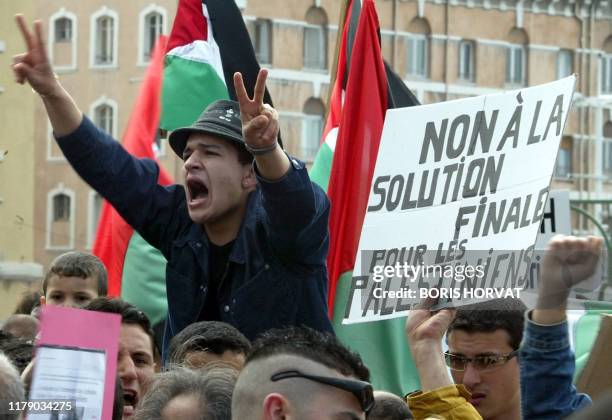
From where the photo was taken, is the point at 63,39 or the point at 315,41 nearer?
the point at 63,39

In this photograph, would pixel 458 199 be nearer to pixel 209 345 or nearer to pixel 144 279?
pixel 209 345

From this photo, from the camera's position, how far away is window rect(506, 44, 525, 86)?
5116cm

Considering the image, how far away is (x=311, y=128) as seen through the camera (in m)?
47.4

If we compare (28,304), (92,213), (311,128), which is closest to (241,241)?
(28,304)

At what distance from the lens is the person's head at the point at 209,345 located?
A: 5.33 meters

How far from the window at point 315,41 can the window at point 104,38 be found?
4744mm

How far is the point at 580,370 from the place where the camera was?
5.27 m

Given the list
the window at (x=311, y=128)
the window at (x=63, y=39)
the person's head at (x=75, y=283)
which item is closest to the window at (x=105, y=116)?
the window at (x=63, y=39)

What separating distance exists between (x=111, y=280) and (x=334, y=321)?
7.72ft

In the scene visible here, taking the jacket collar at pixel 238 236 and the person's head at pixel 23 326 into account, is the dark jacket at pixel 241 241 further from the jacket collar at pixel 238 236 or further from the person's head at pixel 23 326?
the person's head at pixel 23 326

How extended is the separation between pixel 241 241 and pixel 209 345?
404mm

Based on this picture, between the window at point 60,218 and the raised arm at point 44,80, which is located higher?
the raised arm at point 44,80

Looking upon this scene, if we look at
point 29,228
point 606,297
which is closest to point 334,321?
point 606,297

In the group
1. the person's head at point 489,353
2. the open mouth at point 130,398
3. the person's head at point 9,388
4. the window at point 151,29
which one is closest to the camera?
the person's head at point 9,388
